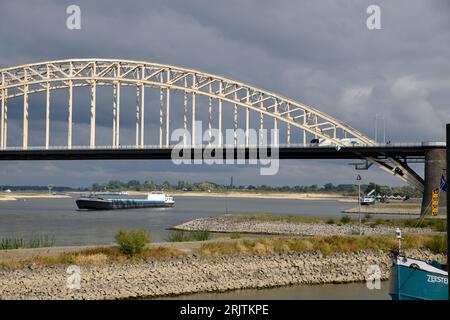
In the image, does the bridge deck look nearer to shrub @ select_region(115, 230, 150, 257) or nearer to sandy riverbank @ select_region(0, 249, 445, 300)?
sandy riverbank @ select_region(0, 249, 445, 300)

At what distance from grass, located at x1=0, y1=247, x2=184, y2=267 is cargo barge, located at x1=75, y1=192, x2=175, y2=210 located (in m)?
73.0

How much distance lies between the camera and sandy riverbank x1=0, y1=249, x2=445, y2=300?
1839cm

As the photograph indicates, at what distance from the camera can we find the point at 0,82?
77.2 meters

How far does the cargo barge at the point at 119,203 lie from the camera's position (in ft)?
303

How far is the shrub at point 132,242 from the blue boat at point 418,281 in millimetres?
9930

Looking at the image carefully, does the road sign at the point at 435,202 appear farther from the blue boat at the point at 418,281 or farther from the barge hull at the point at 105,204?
the barge hull at the point at 105,204

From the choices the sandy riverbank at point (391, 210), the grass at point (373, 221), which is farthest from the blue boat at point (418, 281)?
the sandy riverbank at point (391, 210)

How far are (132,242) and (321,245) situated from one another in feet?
30.9

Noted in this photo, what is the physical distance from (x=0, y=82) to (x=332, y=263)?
66.7 m

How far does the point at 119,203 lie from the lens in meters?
95.4

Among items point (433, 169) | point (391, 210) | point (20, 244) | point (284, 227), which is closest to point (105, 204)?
point (391, 210)

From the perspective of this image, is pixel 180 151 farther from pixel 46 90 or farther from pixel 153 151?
pixel 46 90

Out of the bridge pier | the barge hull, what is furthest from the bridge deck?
the barge hull
